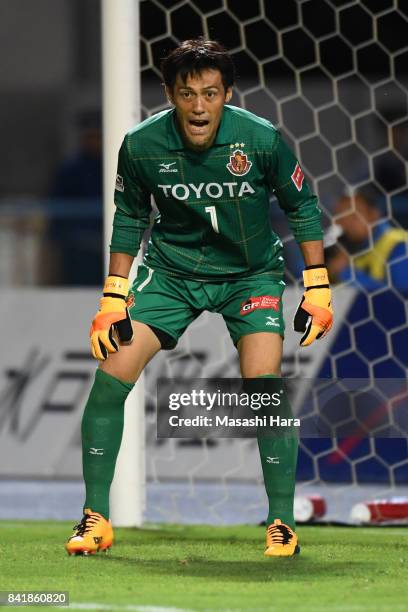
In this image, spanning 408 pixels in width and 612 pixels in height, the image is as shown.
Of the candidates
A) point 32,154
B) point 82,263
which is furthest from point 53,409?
point 32,154

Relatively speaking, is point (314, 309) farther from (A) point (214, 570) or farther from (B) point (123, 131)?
(B) point (123, 131)

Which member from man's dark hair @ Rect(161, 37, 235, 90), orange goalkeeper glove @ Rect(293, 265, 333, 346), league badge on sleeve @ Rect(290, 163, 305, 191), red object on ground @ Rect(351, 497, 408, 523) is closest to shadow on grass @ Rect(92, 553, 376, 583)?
orange goalkeeper glove @ Rect(293, 265, 333, 346)

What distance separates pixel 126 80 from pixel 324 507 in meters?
1.81

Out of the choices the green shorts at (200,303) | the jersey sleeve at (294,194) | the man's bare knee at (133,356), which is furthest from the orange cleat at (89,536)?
the jersey sleeve at (294,194)

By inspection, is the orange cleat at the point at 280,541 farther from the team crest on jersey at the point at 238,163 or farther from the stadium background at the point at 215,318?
the stadium background at the point at 215,318

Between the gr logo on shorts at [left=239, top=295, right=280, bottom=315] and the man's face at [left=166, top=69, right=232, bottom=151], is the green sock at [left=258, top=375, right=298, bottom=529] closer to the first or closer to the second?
the gr logo on shorts at [left=239, top=295, right=280, bottom=315]

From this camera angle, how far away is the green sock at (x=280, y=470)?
451 centimetres

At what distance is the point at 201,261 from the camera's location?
14.9 ft

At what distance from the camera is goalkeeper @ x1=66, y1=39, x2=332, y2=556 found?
4391 mm

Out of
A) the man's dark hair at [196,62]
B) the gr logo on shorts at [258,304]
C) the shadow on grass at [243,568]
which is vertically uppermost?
the man's dark hair at [196,62]

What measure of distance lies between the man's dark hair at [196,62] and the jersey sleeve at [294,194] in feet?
0.85

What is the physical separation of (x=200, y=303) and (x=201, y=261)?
0.44 ft

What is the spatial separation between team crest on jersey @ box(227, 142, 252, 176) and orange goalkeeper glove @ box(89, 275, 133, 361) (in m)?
0.52

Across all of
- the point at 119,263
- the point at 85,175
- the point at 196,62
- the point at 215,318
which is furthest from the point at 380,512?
the point at 85,175
